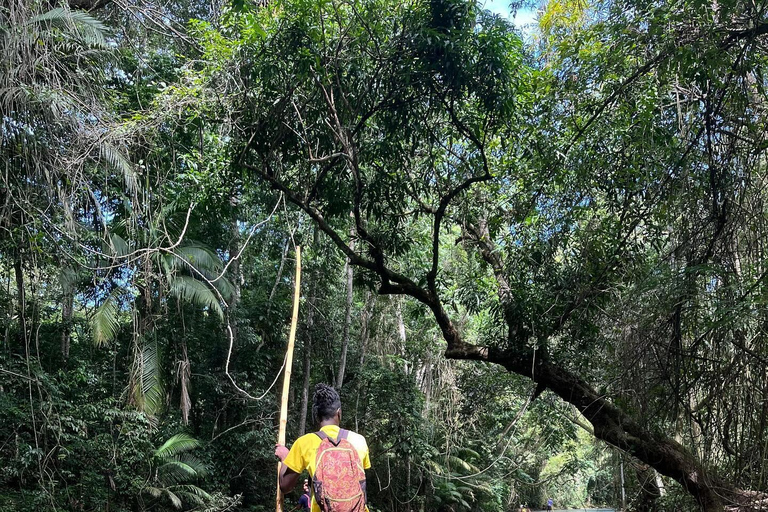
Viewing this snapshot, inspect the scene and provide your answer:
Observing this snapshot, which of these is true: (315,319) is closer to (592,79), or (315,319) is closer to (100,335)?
(100,335)

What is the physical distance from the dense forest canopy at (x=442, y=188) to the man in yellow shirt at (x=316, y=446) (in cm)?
186

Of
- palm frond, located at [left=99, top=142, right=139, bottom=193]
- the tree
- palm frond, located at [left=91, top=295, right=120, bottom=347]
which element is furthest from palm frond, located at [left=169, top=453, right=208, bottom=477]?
the tree

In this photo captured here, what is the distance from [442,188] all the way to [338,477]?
4872mm

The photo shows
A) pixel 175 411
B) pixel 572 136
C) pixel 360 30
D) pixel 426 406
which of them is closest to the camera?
pixel 360 30

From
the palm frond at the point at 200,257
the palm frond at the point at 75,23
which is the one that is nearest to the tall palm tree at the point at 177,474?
the palm frond at the point at 200,257

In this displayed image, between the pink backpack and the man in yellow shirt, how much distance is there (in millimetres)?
23

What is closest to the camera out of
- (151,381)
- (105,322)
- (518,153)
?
(518,153)

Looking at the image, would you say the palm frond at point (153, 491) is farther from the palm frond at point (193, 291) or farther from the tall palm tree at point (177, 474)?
the palm frond at point (193, 291)

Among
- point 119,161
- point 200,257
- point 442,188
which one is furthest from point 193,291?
point 442,188

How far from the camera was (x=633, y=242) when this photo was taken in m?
6.18

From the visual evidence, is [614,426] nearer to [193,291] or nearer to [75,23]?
[75,23]

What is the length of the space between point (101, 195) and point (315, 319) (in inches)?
232

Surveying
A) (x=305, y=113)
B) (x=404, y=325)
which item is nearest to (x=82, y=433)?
(x=305, y=113)

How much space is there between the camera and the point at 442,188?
7.44 m
